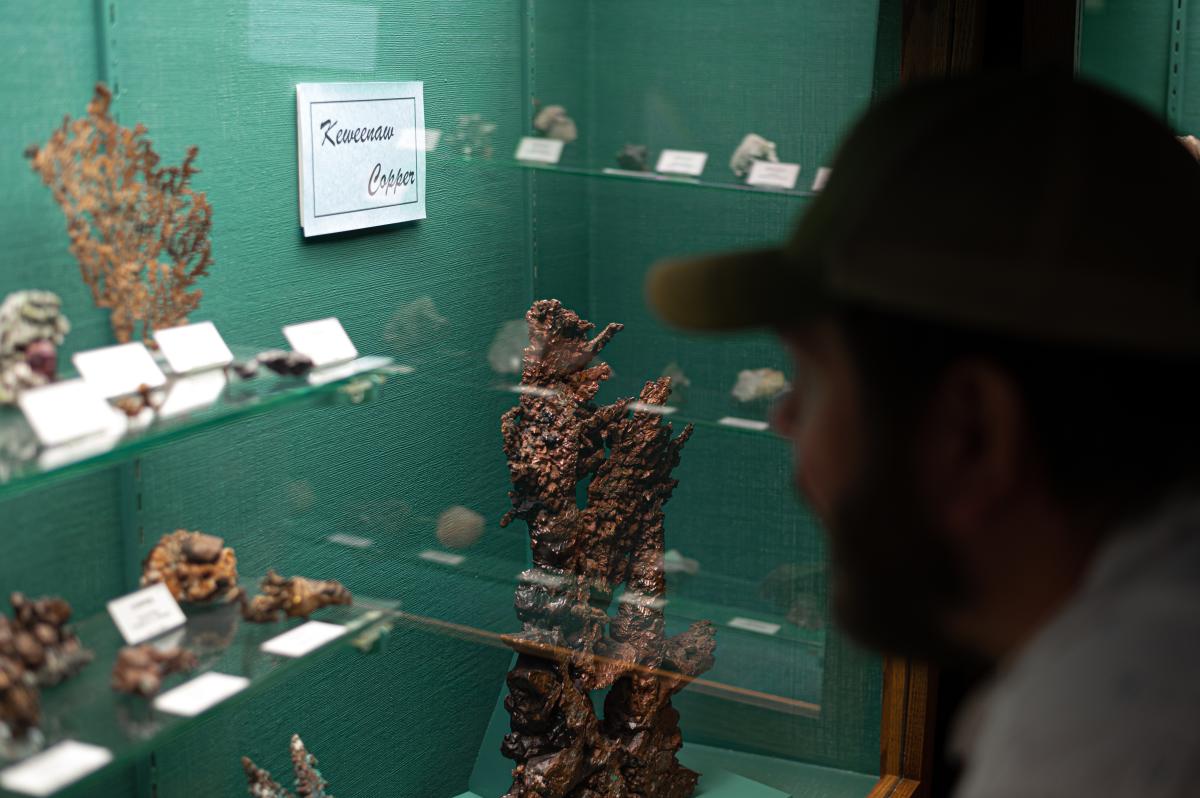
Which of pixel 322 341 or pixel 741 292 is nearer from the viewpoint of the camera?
pixel 741 292

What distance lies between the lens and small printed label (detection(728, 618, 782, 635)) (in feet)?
7.67

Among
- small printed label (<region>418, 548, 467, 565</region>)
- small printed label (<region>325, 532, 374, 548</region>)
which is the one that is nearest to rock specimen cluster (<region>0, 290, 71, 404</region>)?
small printed label (<region>325, 532, 374, 548</region>)

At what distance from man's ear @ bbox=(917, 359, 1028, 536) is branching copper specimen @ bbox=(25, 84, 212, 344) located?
1.05m

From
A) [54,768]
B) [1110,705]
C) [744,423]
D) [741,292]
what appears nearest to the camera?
[1110,705]

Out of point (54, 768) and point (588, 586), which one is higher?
point (54, 768)

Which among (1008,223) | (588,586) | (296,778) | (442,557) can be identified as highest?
(1008,223)

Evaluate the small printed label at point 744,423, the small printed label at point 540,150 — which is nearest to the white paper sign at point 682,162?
the small printed label at point 540,150

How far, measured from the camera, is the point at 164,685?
54.9 inches

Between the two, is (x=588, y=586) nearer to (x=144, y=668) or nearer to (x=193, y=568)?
(x=193, y=568)

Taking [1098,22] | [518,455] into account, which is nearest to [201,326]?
[518,455]

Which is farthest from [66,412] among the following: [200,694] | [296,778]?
[296,778]

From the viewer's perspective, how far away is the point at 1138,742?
0.58 metres

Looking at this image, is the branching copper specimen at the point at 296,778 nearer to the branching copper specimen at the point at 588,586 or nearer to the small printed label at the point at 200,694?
the small printed label at the point at 200,694

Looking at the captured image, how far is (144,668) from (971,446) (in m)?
1.00
